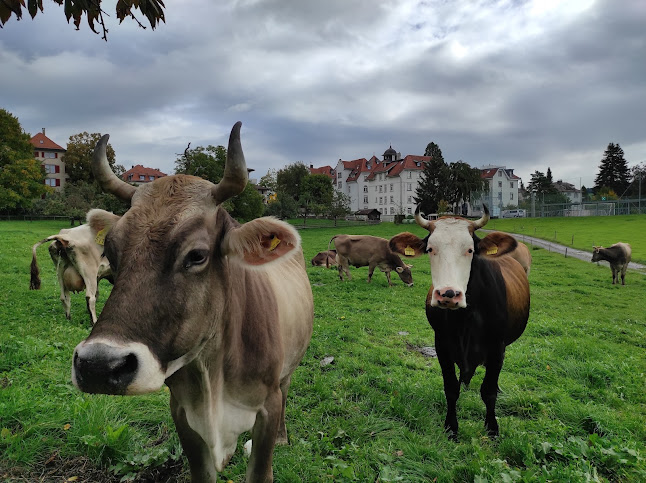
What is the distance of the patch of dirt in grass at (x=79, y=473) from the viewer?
2764 millimetres

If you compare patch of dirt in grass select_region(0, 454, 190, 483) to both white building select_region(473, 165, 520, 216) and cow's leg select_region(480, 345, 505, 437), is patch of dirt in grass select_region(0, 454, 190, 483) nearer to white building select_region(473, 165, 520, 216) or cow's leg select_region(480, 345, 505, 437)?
cow's leg select_region(480, 345, 505, 437)

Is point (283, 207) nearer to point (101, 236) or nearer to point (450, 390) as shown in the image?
point (450, 390)

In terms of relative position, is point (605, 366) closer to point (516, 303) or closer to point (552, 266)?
point (516, 303)

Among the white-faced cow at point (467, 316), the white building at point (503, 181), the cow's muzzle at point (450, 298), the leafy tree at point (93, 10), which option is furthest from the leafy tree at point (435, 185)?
the leafy tree at point (93, 10)

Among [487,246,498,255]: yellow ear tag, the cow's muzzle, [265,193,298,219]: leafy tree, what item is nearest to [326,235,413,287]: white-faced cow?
[487,246,498,255]: yellow ear tag

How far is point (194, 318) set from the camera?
1848 mm

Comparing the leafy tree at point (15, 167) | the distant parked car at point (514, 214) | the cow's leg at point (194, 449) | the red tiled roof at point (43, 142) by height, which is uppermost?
the red tiled roof at point (43, 142)

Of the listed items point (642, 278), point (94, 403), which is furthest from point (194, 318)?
point (642, 278)

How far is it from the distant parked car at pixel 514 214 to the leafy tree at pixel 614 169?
32909 mm

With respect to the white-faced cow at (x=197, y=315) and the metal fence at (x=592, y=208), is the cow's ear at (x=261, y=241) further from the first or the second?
the metal fence at (x=592, y=208)

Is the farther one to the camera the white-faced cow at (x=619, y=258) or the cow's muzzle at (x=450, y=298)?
the white-faced cow at (x=619, y=258)

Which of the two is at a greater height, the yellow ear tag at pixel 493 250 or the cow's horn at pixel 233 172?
the cow's horn at pixel 233 172

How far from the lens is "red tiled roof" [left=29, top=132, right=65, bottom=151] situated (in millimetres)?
67562

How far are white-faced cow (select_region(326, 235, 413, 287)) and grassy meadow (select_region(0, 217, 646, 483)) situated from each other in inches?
237
